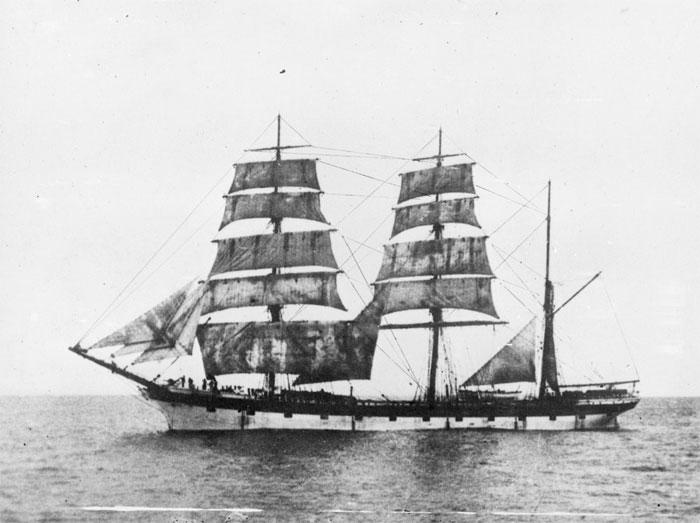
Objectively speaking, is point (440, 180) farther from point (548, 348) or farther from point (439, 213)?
point (548, 348)

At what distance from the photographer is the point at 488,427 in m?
48.1

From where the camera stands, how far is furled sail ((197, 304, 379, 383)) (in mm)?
48188

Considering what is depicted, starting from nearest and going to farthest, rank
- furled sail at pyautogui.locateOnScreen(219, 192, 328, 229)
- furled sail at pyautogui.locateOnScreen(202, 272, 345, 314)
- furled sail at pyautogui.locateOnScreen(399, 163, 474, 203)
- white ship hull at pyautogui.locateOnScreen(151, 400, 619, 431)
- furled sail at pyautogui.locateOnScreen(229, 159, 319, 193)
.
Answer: white ship hull at pyautogui.locateOnScreen(151, 400, 619, 431)
furled sail at pyautogui.locateOnScreen(229, 159, 319, 193)
furled sail at pyautogui.locateOnScreen(219, 192, 328, 229)
furled sail at pyautogui.locateOnScreen(202, 272, 345, 314)
furled sail at pyautogui.locateOnScreen(399, 163, 474, 203)

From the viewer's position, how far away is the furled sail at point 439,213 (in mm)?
50375

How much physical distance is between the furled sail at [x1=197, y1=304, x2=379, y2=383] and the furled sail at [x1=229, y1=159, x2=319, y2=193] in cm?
763

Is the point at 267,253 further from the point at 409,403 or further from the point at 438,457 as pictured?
the point at 438,457

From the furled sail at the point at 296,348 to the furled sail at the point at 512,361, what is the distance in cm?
657

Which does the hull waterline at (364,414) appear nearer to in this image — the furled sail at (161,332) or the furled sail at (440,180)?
the furled sail at (161,332)

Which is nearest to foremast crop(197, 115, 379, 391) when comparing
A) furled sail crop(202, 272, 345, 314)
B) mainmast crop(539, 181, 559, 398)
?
furled sail crop(202, 272, 345, 314)

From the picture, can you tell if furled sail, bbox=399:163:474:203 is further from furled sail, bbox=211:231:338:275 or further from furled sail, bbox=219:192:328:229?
furled sail, bbox=211:231:338:275

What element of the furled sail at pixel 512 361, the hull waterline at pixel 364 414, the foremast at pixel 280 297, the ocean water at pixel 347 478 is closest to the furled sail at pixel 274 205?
the foremast at pixel 280 297

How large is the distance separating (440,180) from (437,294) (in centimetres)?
660

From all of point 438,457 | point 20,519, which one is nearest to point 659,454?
point 438,457

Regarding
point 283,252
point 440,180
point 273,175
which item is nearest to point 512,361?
point 440,180
